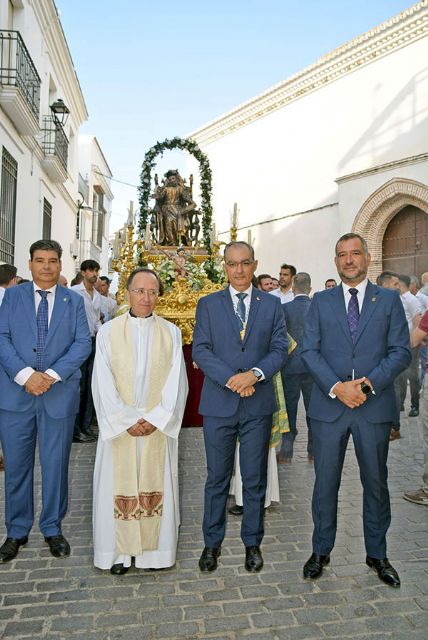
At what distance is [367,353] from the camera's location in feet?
10.4

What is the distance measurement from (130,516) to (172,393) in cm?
77

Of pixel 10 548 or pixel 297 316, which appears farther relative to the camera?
pixel 297 316

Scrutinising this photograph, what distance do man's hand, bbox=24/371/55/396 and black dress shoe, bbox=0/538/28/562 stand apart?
3.21ft

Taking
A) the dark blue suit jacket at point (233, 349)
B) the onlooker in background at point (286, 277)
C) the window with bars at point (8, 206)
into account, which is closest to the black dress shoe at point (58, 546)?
the dark blue suit jacket at point (233, 349)

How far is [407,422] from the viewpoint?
757cm

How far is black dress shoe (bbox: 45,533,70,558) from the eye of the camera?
11.3 feet

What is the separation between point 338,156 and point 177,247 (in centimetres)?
989

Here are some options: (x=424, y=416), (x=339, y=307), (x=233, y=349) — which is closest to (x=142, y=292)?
(x=233, y=349)

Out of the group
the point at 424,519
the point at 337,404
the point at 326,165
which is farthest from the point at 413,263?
the point at 337,404

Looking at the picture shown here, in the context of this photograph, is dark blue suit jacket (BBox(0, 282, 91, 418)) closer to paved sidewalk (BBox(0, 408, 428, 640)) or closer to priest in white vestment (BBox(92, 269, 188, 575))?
priest in white vestment (BBox(92, 269, 188, 575))

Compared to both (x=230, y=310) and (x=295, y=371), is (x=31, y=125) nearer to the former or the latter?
(x=295, y=371)

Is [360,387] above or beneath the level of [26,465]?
above

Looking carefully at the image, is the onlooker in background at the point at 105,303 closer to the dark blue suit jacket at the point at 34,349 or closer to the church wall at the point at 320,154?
the dark blue suit jacket at the point at 34,349

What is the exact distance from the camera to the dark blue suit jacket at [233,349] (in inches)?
130
